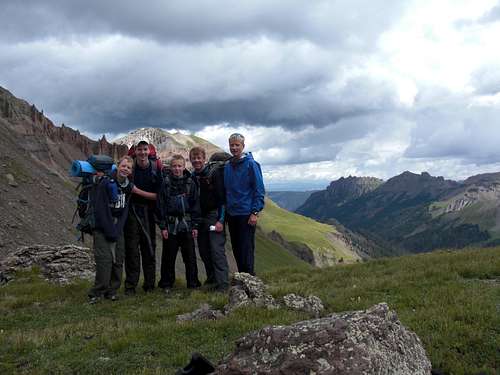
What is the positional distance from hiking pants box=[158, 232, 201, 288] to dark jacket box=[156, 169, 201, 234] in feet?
1.31

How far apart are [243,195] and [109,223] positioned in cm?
393

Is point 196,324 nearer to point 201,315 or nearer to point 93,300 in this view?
point 201,315

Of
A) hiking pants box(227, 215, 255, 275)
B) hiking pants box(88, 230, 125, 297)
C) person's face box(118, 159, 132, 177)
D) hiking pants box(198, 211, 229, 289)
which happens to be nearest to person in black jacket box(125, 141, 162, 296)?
hiking pants box(88, 230, 125, 297)

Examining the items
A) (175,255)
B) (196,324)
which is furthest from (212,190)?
(196,324)

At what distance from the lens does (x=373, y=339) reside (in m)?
5.32

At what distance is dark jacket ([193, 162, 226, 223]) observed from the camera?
13.4 metres

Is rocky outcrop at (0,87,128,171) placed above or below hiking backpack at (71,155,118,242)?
above

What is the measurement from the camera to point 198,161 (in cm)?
1350

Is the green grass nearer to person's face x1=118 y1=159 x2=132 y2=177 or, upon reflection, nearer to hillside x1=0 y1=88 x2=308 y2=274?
hillside x1=0 y1=88 x2=308 y2=274

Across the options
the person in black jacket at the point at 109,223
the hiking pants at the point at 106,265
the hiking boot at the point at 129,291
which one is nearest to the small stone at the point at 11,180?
the hiking boot at the point at 129,291

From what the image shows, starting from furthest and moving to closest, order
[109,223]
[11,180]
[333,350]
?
[11,180], [109,223], [333,350]

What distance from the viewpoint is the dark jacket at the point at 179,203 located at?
13.3 metres

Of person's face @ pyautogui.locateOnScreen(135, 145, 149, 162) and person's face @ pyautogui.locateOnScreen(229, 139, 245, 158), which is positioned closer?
person's face @ pyautogui.locateOnScreen(229, 139, 245, 158)

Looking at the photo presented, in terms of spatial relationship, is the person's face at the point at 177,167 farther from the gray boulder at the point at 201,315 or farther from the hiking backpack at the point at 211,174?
the gray boulder at the point at 201,315
